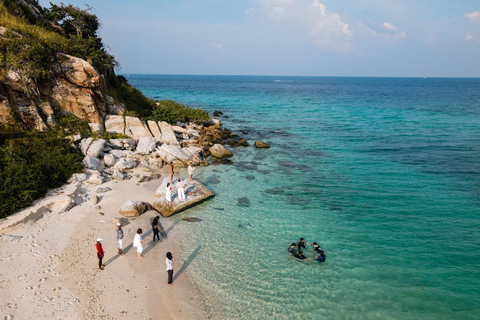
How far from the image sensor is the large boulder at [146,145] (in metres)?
27.9

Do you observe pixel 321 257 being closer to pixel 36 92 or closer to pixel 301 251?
pixel 301 251

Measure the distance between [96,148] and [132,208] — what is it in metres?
9.53

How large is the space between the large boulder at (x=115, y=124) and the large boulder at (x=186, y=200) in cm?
1326

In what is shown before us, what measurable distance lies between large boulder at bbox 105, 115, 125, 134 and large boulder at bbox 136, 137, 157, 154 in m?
2.61

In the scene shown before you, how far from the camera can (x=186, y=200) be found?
1961cm

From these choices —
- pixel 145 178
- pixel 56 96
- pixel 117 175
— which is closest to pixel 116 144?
pixel 117 175

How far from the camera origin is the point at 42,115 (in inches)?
984

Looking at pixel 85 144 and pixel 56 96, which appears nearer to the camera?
pixel 85 144

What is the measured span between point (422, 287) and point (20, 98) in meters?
31.5

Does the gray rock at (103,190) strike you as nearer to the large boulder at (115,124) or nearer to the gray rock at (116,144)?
the gray rock at (116,144)

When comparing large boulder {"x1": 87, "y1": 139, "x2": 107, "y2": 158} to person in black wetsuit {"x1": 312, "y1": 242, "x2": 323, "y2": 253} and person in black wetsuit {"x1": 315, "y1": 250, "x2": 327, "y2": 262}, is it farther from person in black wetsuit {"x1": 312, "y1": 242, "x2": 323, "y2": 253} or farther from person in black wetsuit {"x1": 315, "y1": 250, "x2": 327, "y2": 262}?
person in black wetsuit {"x1": 315, "y1": 250, "x2": 327, "y2": 262}

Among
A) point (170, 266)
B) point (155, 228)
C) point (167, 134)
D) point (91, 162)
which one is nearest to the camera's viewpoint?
point (170, 266)

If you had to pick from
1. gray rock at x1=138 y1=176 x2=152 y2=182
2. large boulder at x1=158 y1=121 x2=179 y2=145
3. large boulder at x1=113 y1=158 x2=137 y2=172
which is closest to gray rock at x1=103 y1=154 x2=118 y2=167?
large boulder at x1=113 y1=158 x2=137 y2=172

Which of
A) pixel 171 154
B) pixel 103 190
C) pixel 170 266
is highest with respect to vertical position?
pixel 171 154
